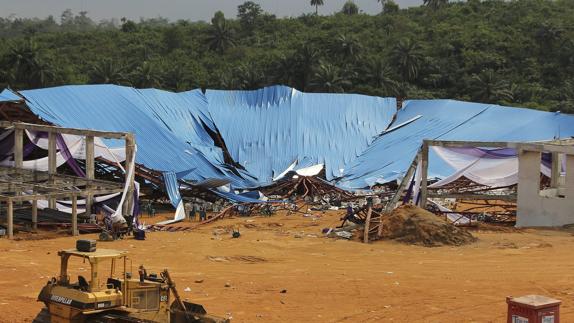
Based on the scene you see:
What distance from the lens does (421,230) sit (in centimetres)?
2248

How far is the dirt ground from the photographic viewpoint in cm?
1447

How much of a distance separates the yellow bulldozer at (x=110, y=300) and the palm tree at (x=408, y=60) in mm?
52732

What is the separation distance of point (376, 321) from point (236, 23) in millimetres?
72495

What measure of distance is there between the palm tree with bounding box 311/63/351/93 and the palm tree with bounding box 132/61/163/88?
1183cm

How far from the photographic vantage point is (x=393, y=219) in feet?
76.5

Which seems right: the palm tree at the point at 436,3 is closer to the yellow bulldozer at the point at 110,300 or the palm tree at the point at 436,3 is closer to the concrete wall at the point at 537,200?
the concrete wall at the point at 537,200

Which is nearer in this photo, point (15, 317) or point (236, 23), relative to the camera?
point (15, 317)

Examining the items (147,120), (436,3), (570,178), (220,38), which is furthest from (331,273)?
(436,3)

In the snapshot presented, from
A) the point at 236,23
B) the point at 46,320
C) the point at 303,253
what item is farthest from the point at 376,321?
the point at 236,23

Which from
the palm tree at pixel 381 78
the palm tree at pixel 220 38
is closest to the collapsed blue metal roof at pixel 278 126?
the palm tree at pixel 381 78

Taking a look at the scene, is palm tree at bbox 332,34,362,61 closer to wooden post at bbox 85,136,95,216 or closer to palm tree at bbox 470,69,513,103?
palm tree at bbox 470,69,513,103

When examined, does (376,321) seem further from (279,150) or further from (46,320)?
(279,150)

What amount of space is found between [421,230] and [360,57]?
146ft

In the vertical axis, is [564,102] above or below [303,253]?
above
